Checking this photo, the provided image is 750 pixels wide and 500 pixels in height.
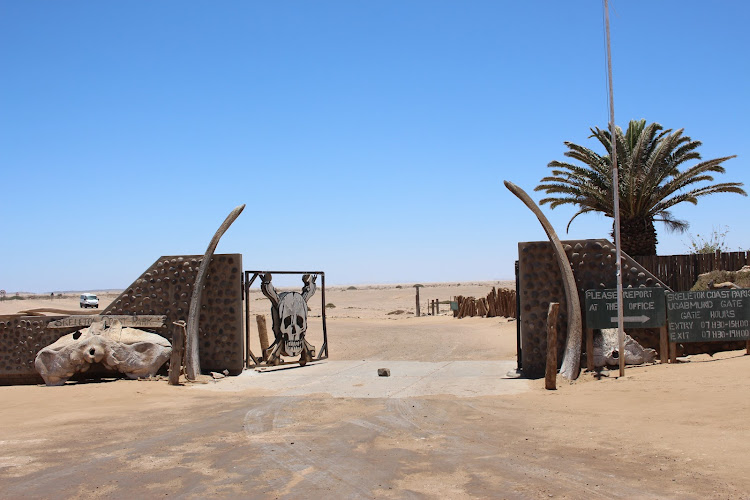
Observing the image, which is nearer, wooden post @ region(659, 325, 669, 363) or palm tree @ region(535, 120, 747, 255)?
wooden post @ region(659, 325, 669, 363)

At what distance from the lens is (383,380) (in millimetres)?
14055

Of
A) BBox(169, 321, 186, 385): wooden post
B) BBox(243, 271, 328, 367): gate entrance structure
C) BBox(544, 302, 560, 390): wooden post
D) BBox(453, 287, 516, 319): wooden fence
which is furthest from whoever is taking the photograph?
BBox(453, 287, 516, 319): wooden fence

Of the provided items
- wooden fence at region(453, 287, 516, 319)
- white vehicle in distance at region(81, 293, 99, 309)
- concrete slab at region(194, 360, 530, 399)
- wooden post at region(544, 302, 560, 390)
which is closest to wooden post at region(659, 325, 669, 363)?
wooden post at region(544, 302, 560, 390)

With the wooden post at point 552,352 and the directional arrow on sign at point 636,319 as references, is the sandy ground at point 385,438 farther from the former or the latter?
the directional arrow on sign at point 636,319

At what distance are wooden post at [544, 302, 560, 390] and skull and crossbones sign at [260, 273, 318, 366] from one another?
671 cm

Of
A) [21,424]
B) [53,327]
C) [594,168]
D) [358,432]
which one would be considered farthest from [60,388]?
[594,168]

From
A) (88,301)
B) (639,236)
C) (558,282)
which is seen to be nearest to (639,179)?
(639,236)

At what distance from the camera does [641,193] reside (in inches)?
847

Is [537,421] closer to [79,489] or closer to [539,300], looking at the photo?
[539,300]

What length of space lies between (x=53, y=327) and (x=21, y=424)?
5.59 metres

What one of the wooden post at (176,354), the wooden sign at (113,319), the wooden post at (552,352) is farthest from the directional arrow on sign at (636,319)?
the wooden sign at (113,319)

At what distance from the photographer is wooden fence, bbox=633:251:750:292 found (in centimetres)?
1653

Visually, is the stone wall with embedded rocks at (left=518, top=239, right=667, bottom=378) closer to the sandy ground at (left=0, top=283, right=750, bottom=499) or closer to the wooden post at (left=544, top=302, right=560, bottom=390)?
the sandy ground at (left=0, top=283, right=750, bottom=499)

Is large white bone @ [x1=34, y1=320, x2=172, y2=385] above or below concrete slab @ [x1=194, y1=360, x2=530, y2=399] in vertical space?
above
